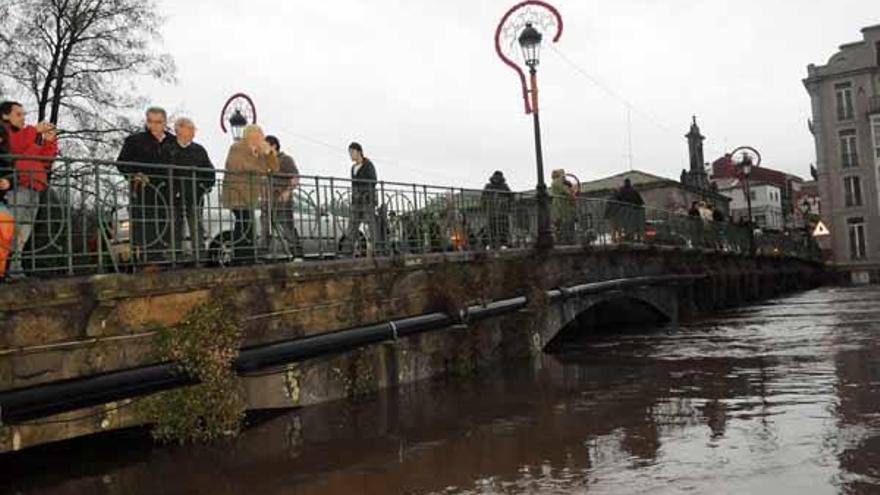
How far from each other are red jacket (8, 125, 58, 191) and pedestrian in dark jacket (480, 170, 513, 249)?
704 cm

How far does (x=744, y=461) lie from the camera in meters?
6.14

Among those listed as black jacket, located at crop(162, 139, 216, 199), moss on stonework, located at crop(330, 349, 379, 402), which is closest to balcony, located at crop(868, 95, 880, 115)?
moss on stonework, located at crop(330, 349, 379, 402)

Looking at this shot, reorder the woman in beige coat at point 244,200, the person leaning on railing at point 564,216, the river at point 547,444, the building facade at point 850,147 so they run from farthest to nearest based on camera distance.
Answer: the building facade at point 850,147, the person leaning on railing at point 564,216, the woman in beige coat at point 244,200, the river at point 547,444

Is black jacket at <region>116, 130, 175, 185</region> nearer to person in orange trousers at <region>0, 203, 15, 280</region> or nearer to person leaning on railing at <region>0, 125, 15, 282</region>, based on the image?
person leaning on railing at <region>0, 125, 15, 282</region>

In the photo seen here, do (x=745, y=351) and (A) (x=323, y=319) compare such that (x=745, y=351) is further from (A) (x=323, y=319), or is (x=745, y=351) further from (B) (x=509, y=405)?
(A) (x=323, y=319)

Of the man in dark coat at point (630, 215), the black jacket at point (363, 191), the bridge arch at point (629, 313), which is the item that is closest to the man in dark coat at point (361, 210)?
the black jacket at point (363, 191)

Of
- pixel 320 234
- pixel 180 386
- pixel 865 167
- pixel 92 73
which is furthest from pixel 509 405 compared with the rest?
pixel 865 167

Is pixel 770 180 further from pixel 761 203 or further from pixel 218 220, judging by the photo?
pixel 218 220

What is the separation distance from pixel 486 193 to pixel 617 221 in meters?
6.55

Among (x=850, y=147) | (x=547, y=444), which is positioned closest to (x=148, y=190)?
(x=547, y=444)

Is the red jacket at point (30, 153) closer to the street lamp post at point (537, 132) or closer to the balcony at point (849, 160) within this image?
the street lamp post at point (537, 132)

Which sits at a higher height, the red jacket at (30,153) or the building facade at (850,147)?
the building facade at (850,147)

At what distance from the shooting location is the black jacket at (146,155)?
8.21 m

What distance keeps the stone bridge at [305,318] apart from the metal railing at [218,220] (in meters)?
0.46
